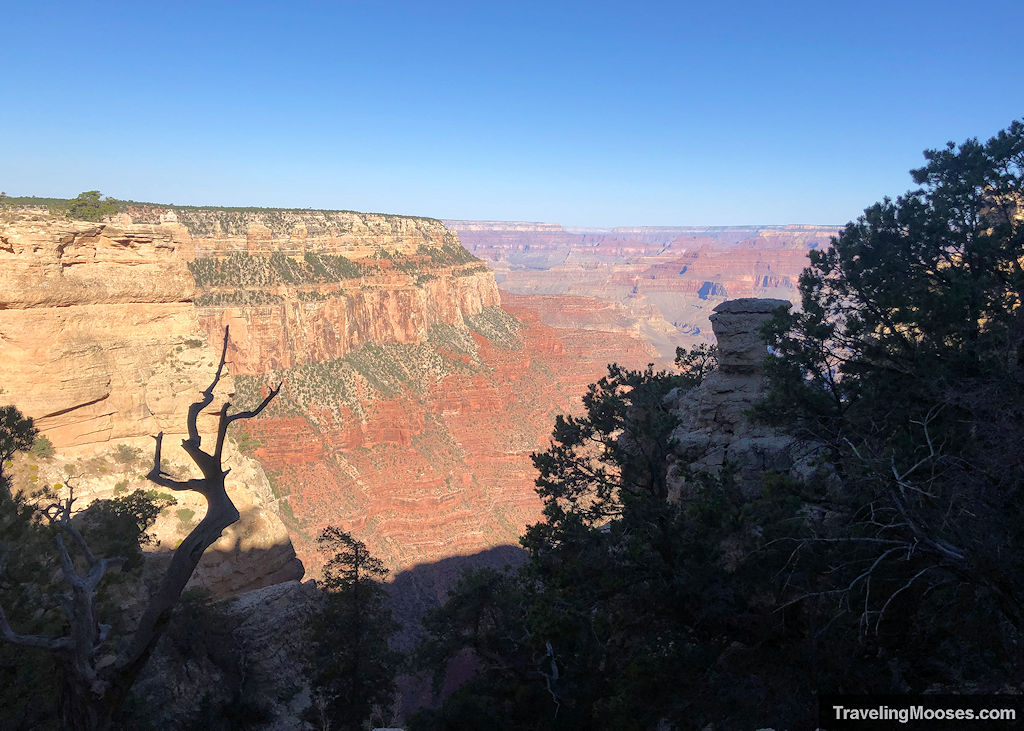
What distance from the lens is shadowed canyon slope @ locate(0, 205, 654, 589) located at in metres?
22.1

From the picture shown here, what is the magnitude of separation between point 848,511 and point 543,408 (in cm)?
7029

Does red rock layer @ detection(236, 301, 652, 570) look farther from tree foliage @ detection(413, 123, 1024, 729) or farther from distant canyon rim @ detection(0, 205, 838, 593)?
tree foliage @ detection(413, 123, 1024, 729)

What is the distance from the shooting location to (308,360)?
59000mm

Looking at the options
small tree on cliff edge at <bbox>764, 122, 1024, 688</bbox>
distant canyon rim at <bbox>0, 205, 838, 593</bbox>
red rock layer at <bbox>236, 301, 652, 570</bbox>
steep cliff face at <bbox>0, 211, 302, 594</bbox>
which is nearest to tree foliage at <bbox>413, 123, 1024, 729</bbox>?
small tree on cliff edge at <bbox>764, 122, 1024, 688</bbox>

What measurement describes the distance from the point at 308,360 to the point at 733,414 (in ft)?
162

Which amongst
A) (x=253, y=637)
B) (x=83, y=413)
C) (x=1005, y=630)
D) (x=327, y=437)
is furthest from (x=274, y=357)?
(x=1005, y=630)

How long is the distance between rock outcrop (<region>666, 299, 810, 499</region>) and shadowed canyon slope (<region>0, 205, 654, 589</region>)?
18.3 meters

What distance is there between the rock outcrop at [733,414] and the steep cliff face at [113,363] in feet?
59.8

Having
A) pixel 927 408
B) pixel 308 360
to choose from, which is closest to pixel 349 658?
→ pixel 927 408

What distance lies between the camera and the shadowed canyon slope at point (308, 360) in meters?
22.1

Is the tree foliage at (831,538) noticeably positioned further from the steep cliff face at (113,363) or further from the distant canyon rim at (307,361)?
the distant canyon rim at (307,361)

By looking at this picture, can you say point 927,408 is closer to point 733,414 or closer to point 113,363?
point 733,414

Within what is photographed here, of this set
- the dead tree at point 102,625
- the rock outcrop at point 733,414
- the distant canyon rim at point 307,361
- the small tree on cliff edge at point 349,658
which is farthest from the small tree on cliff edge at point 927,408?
the distant canyon rim at point 307,361

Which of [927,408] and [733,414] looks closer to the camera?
[927,408]
